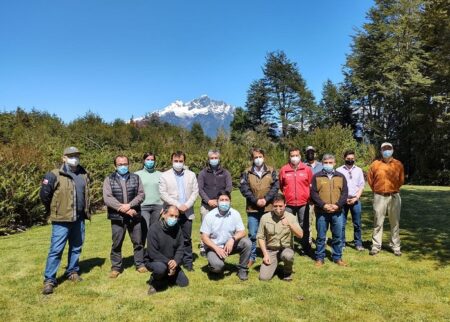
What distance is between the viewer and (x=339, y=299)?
5234 millimetres

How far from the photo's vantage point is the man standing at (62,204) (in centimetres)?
573

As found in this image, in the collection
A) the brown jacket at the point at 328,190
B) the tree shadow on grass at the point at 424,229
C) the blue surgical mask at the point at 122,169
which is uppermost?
the blue surgical mask at the point at 122,169

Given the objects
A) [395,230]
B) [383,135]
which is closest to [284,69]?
[383,135]

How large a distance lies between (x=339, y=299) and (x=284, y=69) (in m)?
53.3

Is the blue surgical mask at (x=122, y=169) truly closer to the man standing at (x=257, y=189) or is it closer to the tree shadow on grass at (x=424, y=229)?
the man standing at (x=257, y=189)

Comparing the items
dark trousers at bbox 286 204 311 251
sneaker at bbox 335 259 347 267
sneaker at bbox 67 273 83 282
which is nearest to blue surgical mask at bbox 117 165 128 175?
sneaker at bbox 67 273 83 282

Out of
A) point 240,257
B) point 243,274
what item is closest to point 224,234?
point 240,257

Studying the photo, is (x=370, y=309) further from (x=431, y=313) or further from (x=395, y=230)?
(x=395, y=230)

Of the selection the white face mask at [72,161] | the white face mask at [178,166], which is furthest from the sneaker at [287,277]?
the white face mask at [72,161]

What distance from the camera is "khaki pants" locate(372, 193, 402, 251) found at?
7391 millimetres

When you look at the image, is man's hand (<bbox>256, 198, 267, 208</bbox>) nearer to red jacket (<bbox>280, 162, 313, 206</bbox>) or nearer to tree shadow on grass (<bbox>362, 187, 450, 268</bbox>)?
red jacket (<bbox>280, 162, 313, 206</bbox>)

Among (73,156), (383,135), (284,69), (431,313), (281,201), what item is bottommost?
(431,313)

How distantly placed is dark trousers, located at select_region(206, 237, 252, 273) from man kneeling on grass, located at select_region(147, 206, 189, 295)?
485mm

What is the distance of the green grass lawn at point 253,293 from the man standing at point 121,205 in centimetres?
48
